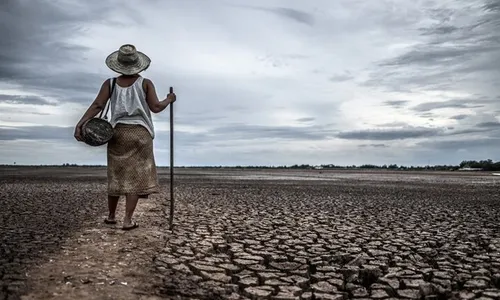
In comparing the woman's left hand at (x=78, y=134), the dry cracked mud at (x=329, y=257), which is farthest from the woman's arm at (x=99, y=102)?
the dry cracked mud at (x=329, y=257)

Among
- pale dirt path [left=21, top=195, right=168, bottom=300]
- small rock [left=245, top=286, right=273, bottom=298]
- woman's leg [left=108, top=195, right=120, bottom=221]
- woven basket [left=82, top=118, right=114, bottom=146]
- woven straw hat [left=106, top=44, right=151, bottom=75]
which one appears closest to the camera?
pale dirt path [left=21, top=195, right=168, bottom=300]

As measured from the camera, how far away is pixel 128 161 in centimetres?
459

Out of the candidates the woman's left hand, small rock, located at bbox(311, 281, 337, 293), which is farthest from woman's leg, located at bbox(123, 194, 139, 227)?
small rock, located at bbox(311, 281, 337, 293)

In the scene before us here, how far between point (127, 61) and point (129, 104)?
1.47ft

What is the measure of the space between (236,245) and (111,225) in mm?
1654

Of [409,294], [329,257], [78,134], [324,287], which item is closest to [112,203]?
[78,134]

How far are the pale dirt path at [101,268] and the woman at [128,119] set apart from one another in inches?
18.0

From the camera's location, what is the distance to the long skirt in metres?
4.57

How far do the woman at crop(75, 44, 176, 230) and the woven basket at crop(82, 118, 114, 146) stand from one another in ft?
0.40

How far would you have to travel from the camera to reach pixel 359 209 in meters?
7.73

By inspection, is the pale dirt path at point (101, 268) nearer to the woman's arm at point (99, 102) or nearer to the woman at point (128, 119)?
the woman at point (128, 119)

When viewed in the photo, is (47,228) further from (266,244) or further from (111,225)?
(266,244)

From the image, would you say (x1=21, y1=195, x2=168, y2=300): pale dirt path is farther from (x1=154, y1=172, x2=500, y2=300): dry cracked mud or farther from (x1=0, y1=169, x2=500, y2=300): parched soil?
(x1=154, y1=172, x2=500, y2=300): dry cracked mud

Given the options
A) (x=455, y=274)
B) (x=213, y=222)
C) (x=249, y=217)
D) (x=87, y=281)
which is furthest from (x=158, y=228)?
(x=455, y=274)
